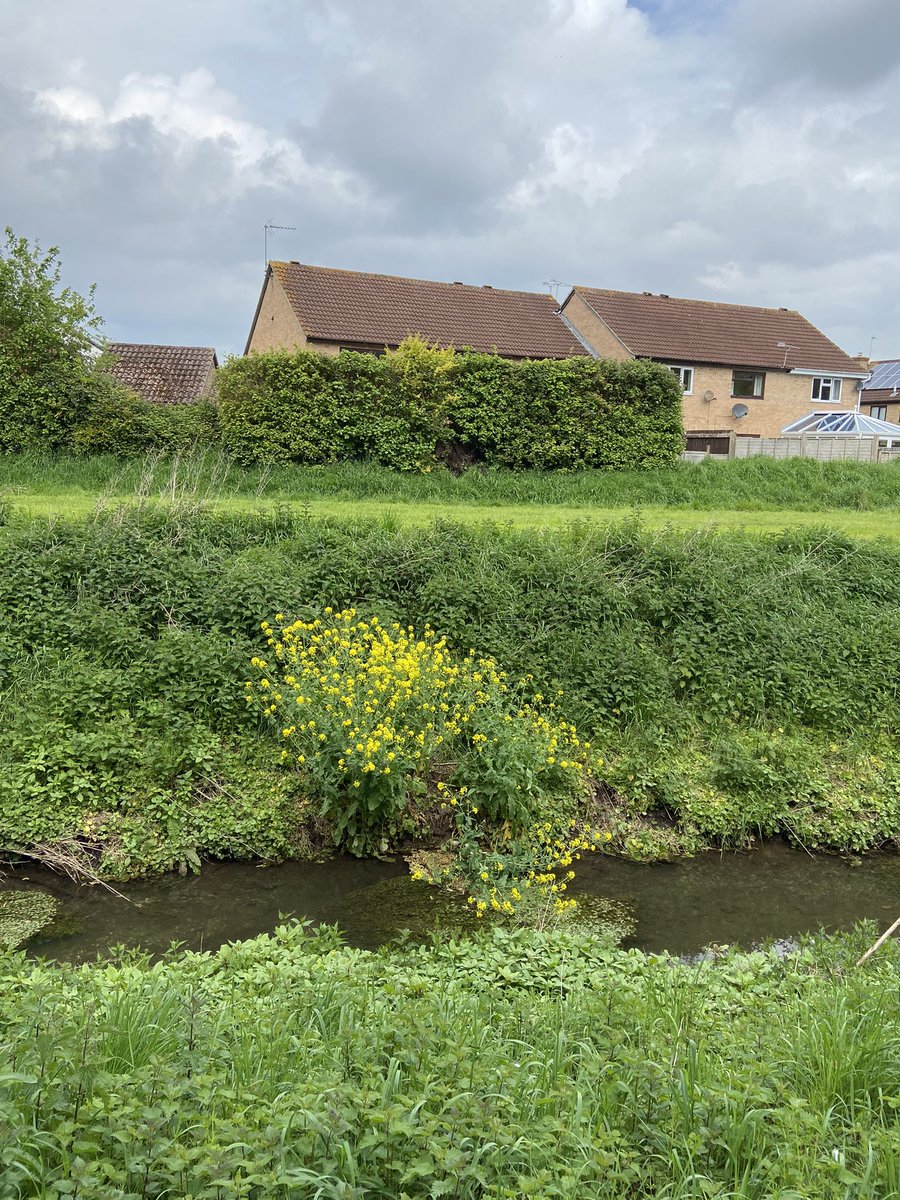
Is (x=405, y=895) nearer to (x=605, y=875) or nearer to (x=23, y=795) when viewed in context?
(x=605, y=875)

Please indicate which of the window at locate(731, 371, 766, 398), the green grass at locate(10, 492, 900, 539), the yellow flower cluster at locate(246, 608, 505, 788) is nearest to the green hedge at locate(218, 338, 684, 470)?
the green grass at locate(10, 492, 900, 539)

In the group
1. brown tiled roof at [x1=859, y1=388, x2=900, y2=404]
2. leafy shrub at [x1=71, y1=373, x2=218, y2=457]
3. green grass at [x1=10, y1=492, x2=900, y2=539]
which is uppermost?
brown tiled roof at [x1=859, y1=388, x2=900, y2=404]

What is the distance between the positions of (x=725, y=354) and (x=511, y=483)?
72.6 feet

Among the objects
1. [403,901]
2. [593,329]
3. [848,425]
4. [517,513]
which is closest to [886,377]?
[848,425]

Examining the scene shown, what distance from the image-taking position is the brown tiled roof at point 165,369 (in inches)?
1144

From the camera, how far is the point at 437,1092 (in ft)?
10.0

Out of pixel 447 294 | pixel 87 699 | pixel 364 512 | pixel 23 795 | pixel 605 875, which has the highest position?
pixel 447 294

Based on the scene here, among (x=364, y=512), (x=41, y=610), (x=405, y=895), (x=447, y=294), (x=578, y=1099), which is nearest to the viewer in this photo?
(x=578, y=1099)

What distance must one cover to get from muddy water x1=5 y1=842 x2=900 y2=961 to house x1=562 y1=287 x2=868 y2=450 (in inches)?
1081

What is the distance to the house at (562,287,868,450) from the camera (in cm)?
3428

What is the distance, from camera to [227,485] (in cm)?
1536

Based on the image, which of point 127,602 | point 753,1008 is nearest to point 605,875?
point 753,1008

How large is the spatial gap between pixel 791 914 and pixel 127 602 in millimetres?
7221

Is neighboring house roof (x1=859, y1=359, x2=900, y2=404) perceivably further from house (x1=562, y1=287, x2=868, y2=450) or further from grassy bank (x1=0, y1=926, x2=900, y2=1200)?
grassy bank (x1=0, y1=926, x2=900, y2=1200)
